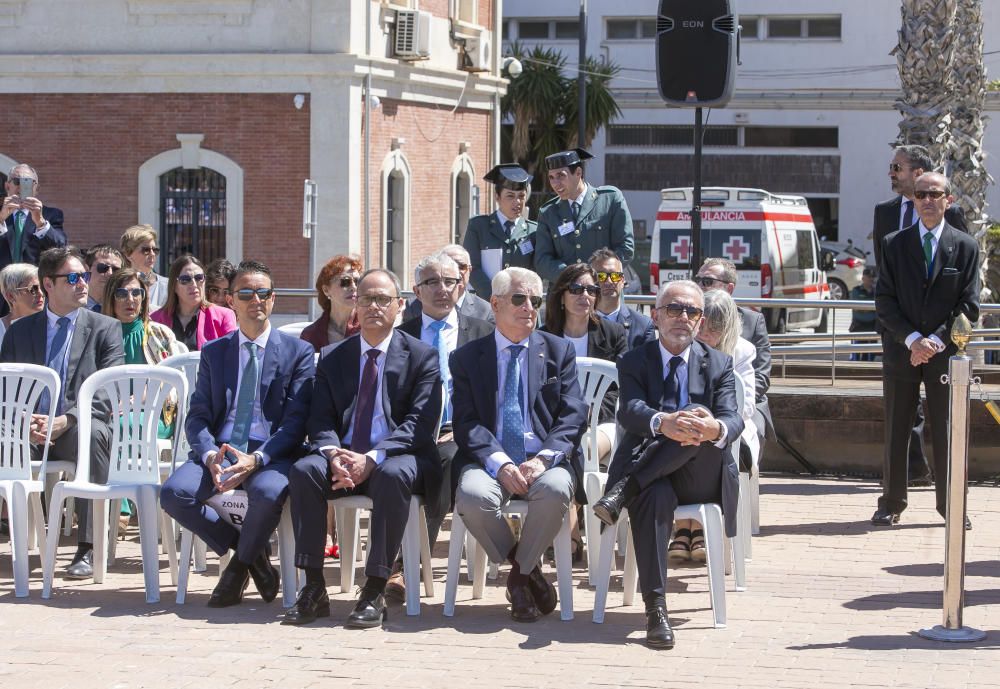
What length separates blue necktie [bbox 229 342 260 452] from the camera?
746cm

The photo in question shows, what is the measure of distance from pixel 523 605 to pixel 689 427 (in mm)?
1079

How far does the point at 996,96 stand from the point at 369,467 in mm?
39229

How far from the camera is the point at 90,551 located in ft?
25.9

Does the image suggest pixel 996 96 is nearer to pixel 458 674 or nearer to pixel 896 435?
pixel 896 435

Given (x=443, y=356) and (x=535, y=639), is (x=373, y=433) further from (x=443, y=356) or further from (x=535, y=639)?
(x=535, y=639)

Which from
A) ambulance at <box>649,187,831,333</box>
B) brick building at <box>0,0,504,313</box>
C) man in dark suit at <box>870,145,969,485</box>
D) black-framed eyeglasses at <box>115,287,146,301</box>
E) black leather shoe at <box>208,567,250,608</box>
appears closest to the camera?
black leather shoe at <box>208,567,250,608</box>

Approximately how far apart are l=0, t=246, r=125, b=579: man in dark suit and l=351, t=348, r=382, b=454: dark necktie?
1467 millimetres

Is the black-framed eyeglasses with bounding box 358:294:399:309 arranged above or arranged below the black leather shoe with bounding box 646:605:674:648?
above

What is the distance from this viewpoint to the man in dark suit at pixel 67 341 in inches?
315

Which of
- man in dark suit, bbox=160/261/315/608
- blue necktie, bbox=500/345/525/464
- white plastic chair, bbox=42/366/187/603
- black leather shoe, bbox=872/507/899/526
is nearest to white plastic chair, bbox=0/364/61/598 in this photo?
white plastic chair, bbox=42/366/187/603

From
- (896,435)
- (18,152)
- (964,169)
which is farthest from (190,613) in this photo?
(18,152)

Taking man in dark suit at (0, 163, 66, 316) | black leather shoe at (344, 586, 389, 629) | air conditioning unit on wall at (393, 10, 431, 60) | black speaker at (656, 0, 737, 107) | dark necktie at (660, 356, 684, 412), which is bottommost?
black leather shoe at (344, 586, 389, 629)

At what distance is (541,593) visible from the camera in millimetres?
6957

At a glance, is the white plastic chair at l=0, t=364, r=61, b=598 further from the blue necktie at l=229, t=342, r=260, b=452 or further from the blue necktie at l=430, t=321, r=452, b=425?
the blue necktie at l=430, t=321, r=452, b=425
